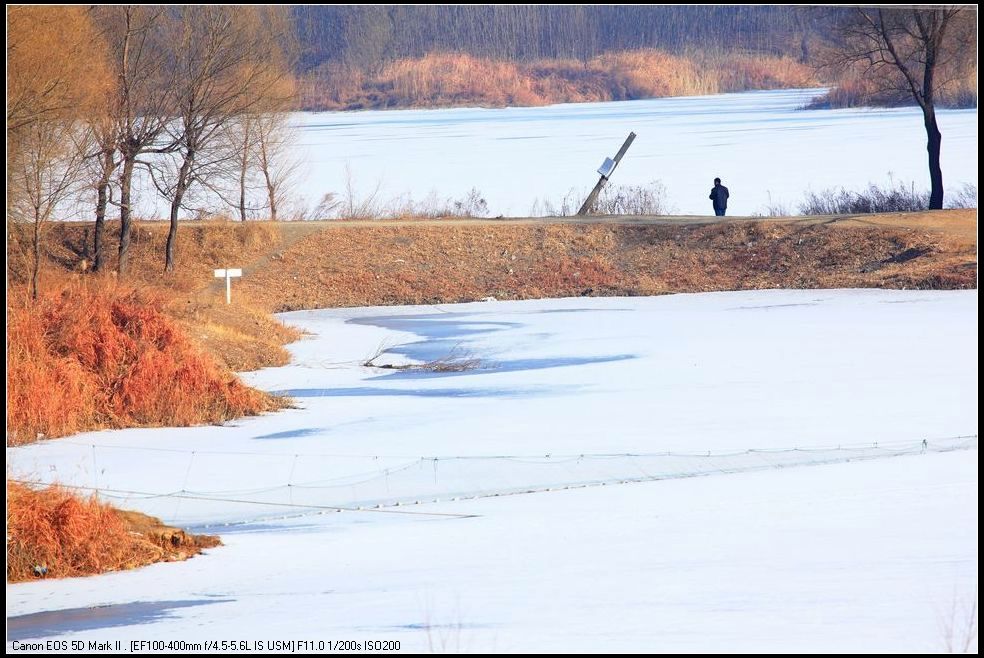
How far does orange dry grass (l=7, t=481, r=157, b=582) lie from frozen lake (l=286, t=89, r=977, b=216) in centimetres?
2855

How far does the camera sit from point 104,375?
17094 mm

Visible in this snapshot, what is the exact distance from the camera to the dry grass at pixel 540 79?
2216 inches

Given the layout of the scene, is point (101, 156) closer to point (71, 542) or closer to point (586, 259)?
point (586, 259)

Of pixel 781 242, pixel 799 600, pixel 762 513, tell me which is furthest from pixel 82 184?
pixel 799 600

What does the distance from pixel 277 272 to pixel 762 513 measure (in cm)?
2292

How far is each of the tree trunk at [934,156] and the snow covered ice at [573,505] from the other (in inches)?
462

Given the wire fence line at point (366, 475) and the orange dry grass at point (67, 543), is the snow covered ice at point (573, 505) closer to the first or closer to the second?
the wire fence line at point (366, 475)

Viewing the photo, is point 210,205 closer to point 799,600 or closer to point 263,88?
point 263,88

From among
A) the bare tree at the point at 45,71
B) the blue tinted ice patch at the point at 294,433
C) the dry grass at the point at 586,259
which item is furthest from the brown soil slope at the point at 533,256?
the blue tinted ice patch at the point at 294,433

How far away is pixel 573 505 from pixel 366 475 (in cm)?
235

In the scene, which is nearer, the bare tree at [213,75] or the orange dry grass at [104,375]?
the orange dry grass at [104,375]

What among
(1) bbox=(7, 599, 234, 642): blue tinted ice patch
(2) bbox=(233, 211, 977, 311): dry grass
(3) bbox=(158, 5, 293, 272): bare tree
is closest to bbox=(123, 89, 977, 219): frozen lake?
(3) bbox=(158, 5, 293, 272): bare tree

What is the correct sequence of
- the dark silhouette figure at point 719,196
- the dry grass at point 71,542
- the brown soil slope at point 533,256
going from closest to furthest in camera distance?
the dry grass at point 71,542 → the brown soil slope at point 533,256 → the dark silhouette figure at point 719,196

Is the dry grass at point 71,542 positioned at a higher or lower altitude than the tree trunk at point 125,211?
→ lower
